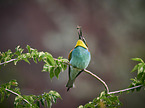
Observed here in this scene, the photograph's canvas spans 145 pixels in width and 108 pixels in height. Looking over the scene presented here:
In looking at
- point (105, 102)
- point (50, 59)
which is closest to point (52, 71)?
point (50, 59)

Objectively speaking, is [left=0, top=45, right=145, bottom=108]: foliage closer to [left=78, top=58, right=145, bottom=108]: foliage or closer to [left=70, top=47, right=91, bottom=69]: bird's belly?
[left=78, top=58, right=145, bottom=108]: foliage

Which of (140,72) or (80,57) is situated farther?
(80,57)

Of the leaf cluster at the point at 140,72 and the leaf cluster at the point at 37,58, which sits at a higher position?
the leaf cluster at the point at 37,58

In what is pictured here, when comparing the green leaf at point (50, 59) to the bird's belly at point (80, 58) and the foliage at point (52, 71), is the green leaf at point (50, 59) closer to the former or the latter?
the foliage at point (52, 71)

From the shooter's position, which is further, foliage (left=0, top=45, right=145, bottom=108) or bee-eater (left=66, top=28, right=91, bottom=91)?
bee-eater (left=66, top=28, right=91, bottom=91)

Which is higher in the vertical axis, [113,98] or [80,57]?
[80,57]

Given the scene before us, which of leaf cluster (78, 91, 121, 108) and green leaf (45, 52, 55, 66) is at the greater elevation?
green leaf (45, 52, 55, 66)

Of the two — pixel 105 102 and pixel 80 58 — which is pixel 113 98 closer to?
pixel 105 102

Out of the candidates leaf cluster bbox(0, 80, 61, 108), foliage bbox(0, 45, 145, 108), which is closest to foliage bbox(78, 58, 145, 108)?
foliage bbox(0, 45, 145, 108)

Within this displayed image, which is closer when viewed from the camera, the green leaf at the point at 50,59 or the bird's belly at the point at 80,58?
the green leaf at the point at 50,59

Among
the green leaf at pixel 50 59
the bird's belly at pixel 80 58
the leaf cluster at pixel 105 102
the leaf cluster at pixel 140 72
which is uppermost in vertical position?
the bird's belly at pixel 80 58

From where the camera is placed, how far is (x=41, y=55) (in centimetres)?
53

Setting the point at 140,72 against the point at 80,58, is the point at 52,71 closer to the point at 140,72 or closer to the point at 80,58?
the point at 80,58

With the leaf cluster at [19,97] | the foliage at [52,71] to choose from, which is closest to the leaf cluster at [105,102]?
the foliage at [52,71]
